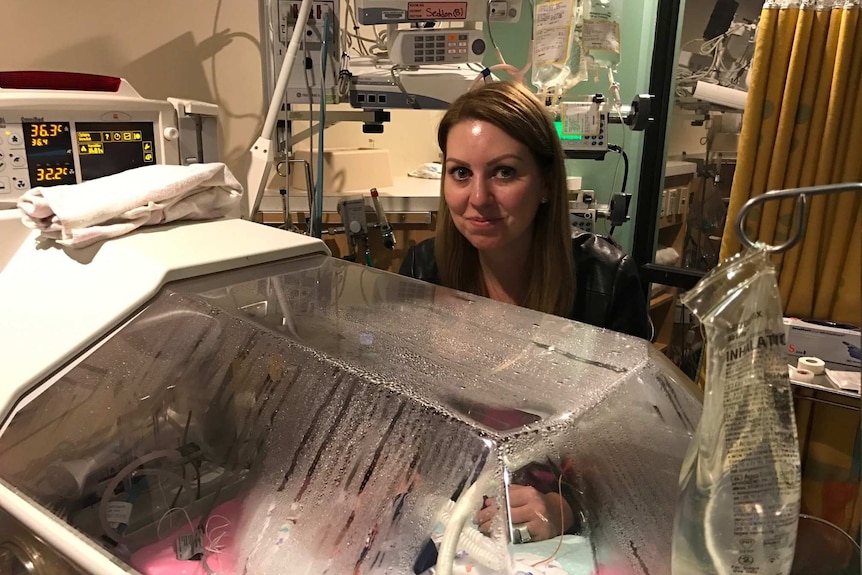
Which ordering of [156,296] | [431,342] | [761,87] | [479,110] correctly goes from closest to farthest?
[431,342], [156,296], [479,110], [761,87]

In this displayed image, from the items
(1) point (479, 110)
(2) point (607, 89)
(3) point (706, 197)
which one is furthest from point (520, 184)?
(3) point (706, 197)

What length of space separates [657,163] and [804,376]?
1.18m

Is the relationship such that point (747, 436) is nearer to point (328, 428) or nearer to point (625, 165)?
point (328, 428)

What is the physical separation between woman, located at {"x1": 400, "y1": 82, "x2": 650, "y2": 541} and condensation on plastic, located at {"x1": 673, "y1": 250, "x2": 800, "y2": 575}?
2.93ft

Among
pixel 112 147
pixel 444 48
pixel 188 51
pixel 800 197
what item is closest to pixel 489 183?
pixel 444 48

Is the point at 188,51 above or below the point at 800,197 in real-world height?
above

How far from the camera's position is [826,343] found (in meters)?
A: 1.63

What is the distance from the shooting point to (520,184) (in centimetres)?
140

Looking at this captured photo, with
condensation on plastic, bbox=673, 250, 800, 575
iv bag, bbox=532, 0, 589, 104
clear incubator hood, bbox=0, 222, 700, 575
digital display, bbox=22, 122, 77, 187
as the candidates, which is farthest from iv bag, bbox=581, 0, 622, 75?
condensation on plastic, bbox=673, 250, 800, 575

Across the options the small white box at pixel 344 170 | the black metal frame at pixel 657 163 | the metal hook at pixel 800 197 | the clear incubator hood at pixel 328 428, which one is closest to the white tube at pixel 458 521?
the clear incubator hood at pixel 328 428

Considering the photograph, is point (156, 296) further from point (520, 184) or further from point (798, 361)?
point (798, 361)

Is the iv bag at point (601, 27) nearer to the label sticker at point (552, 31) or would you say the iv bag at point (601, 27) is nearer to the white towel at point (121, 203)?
the label sticker at point (552, 31)

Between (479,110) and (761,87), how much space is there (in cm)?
85

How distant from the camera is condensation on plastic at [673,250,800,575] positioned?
51 centimetres
